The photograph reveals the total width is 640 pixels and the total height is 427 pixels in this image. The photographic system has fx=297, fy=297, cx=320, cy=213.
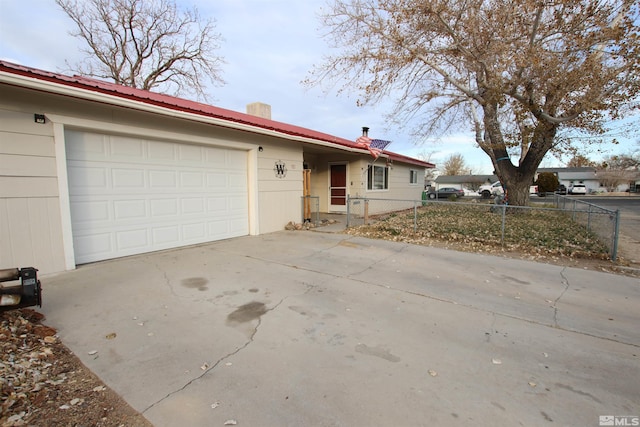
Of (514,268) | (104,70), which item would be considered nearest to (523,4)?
(514,268)

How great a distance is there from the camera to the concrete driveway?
80.4 inches

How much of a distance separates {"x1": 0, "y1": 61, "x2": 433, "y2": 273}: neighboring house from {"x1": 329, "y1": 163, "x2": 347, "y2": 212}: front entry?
4.38m

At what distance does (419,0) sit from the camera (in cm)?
923

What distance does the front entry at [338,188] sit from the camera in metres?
12.8

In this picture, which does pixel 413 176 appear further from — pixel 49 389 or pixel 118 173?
pixel 49 389

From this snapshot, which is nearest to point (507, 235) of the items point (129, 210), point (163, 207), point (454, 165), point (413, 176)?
point (163, 207)

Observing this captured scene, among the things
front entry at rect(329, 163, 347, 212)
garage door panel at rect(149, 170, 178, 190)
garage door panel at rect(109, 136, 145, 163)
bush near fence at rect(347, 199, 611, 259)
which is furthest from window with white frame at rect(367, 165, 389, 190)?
garage door panel at rect(109, 136, 145, 163)

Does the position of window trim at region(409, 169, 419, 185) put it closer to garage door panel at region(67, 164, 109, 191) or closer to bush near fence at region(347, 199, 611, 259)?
bush near fence at region(347, 199, 611, 259)

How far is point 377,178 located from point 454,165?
52373 millimetres

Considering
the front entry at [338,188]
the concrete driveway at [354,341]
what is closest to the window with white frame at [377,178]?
the front entry at [338,188]

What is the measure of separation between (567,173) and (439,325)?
231ft

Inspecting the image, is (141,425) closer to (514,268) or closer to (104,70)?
(514,268)

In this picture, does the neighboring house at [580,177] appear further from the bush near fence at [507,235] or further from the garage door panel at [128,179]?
the garage door panel at [128,179]

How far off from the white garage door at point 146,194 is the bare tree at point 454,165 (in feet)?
197
